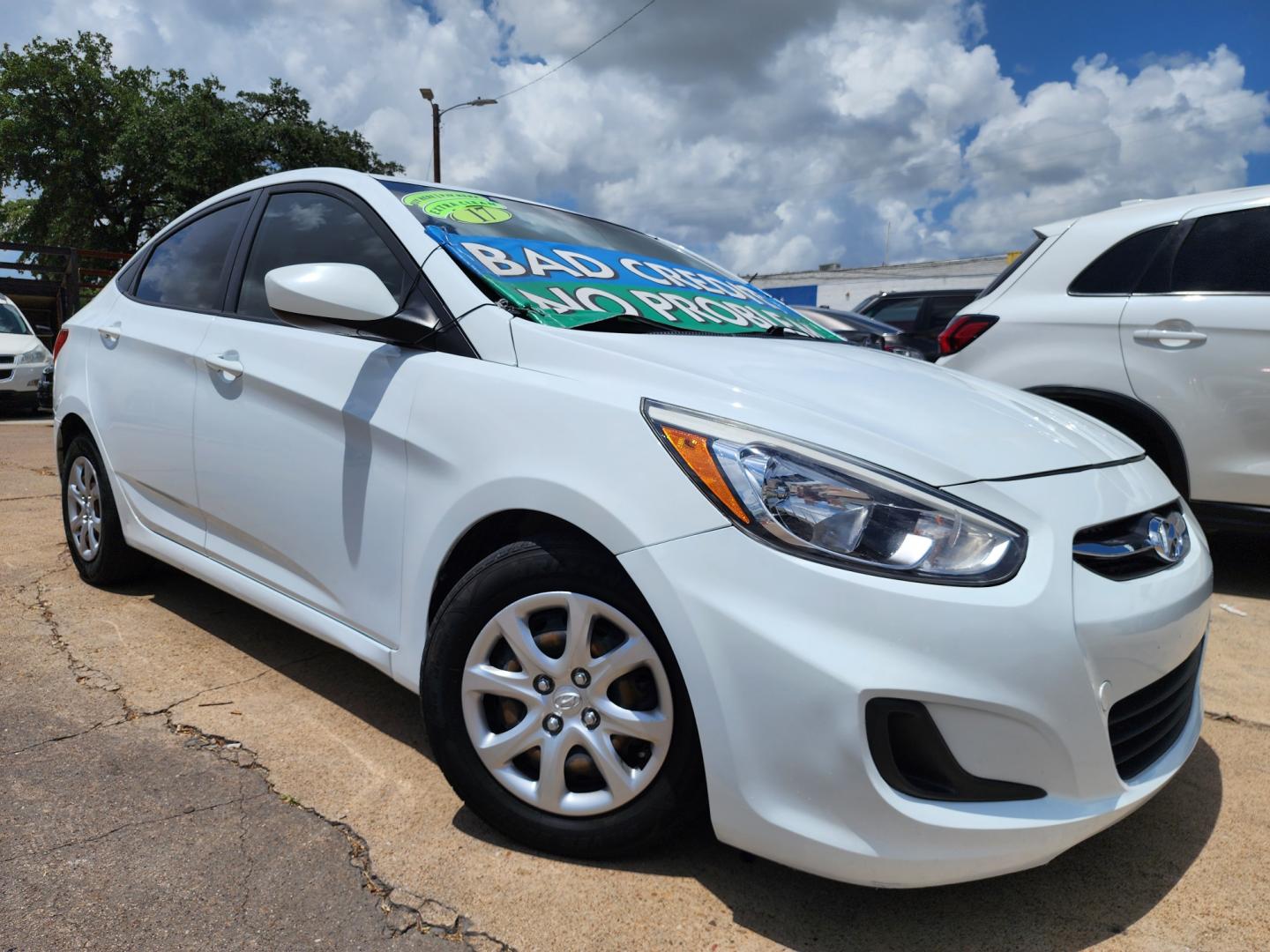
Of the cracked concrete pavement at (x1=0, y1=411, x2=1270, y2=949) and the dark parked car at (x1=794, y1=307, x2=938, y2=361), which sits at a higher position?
the dark parked car at (x1=794, y1=307, x2=938, y2=361)

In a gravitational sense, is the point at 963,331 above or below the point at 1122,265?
below

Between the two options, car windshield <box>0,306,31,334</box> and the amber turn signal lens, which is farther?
car windshield <box>0,306,31,334</box>

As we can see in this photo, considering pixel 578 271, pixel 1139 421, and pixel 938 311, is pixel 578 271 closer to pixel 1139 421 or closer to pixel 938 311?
pixel 1139 421

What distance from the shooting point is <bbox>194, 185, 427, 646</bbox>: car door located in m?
2.18

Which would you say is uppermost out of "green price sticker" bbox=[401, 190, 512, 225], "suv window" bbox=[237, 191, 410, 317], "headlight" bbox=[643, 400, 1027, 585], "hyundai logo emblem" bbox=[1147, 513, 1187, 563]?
"green price sticker" bbox=[401, 190, 512, 225]

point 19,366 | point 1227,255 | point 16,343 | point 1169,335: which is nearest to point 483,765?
point 1169,335

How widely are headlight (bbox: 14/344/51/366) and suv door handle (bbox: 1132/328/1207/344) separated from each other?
1223 centimetres

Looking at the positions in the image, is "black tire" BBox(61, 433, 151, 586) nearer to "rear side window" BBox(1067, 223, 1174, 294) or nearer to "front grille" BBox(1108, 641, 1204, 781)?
"front grille" BBox(1108, 641, 1204, 781)

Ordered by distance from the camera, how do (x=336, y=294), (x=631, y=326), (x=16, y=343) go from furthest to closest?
(x=16, y=343), (x=631, y=326), (x=336, y=294)

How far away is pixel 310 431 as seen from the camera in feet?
Result: 7.76

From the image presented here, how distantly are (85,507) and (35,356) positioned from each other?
32.0 feet

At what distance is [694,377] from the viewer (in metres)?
1.84

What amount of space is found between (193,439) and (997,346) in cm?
328

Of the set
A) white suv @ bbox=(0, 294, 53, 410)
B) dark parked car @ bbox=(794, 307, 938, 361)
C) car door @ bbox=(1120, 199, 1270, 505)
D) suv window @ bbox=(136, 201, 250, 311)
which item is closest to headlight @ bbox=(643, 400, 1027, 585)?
suv window @ bbox=(136, 201, 250, 311)
